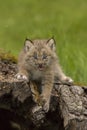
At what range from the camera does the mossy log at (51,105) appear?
10.6 m

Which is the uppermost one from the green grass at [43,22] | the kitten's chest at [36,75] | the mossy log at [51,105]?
the green grass at [43,22]

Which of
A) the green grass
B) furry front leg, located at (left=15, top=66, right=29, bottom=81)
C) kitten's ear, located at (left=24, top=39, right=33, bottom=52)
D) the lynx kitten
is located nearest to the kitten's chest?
the lynx kitten

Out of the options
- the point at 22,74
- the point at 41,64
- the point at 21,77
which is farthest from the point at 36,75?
the point at 21,77

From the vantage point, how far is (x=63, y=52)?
1528 centimetres

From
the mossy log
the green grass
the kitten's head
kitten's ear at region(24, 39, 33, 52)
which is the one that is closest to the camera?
the mossy log

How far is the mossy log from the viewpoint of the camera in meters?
10.6

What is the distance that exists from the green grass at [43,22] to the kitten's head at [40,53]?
412 centimetres

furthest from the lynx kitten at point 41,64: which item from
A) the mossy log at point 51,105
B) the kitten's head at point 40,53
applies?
the mossy log at point 51,105

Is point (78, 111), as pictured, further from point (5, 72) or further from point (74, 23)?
point (74, 23)

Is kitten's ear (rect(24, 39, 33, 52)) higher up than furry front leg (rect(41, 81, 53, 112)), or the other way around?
kitten's ear (rect(24, 39, 33, 52))

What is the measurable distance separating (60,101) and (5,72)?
113cm

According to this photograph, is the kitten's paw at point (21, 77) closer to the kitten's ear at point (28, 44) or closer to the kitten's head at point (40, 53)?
the kitten's head at point (40, 53)

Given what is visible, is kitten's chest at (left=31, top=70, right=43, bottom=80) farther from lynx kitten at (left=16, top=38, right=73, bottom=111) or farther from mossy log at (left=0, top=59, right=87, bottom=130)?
mossy log at (left=0, top=59, right=87, bottom=130)

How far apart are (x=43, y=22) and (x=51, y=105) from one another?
12.9 meters
